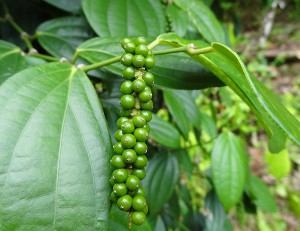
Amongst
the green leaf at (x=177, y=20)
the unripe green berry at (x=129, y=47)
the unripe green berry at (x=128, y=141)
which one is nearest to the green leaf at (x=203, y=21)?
the green leaf at (x=177, y=20)

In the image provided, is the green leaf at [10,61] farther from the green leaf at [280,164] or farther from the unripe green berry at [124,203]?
the green leaf at [280,164]

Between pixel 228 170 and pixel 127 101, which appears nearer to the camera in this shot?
pixel 127 101

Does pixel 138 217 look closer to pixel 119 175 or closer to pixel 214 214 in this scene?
pixel 119 175

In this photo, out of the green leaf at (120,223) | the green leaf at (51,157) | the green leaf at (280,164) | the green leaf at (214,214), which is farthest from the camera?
the green leaf at (280,164)

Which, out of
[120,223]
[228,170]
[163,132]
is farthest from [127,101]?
[228,170]

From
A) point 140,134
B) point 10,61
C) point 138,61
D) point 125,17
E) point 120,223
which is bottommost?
point 120,223

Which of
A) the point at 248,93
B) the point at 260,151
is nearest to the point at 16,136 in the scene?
the point at 248,93

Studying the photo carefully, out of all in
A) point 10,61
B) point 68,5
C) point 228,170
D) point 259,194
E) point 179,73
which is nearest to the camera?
point 179,73
